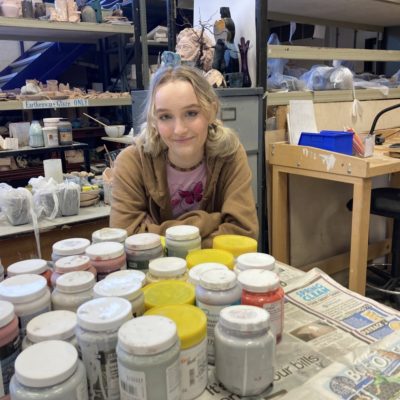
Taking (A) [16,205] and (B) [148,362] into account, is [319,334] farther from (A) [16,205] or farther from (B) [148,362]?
(A) [16,205]

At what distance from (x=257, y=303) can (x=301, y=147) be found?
1413 mm

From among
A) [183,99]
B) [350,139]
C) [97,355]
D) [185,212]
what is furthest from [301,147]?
[97,355]

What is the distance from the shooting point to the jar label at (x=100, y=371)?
1.58ft

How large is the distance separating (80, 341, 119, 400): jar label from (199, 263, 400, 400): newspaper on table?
0.39ft

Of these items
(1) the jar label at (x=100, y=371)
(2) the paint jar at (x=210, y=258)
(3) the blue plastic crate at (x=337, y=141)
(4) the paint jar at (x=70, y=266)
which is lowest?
(1) the jar label at (x=100, y=371)

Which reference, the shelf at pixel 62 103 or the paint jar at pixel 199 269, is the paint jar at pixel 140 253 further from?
the shelf at pixel 62 103

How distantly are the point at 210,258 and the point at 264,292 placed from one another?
14 centimetres

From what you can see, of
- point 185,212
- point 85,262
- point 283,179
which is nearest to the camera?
point 85,262

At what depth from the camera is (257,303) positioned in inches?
22.8

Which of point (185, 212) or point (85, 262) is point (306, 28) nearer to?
point (185, 212)

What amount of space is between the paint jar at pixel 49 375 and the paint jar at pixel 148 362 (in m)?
0.05

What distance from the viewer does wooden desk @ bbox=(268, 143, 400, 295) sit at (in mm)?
1639

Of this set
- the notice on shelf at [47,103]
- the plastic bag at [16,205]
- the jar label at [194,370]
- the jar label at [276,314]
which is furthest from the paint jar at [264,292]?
the notice on shelf at [47,103]

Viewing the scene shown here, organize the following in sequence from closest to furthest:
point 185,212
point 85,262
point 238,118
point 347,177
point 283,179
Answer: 1. point 85,262
2. point 185,212
3. point 347,177
4. point 238,118
5. point 283,179
